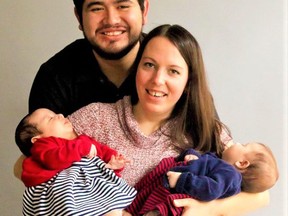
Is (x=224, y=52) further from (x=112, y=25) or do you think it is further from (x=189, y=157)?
(x=189, y=157)

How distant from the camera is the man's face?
1.65m

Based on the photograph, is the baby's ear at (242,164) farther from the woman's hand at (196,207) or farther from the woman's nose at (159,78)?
the woman's nose at (159,78)

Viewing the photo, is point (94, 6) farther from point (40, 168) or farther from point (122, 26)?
point (40, 168)

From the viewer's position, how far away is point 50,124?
1.38m

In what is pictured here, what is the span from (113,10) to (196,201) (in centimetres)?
79

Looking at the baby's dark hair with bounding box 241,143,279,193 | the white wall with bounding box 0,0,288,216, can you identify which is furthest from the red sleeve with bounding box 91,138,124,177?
the white wall with bounding box 0,0,288,216

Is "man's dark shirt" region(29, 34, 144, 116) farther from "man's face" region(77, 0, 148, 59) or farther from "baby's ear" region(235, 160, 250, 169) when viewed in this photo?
"baby's ear" region(235, 160, 250, 169)

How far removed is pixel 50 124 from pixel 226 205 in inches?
24.4

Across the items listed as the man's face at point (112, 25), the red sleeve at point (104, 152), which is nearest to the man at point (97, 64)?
the man's face at point (112, 25)

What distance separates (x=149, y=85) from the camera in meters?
1.41

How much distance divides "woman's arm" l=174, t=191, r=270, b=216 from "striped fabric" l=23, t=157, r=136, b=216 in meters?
0.17

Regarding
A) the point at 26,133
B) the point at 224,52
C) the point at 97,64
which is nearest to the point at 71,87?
the point at 97,64

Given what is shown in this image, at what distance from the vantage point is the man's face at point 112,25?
1653 mm

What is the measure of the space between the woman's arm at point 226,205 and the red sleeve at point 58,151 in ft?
1.07
